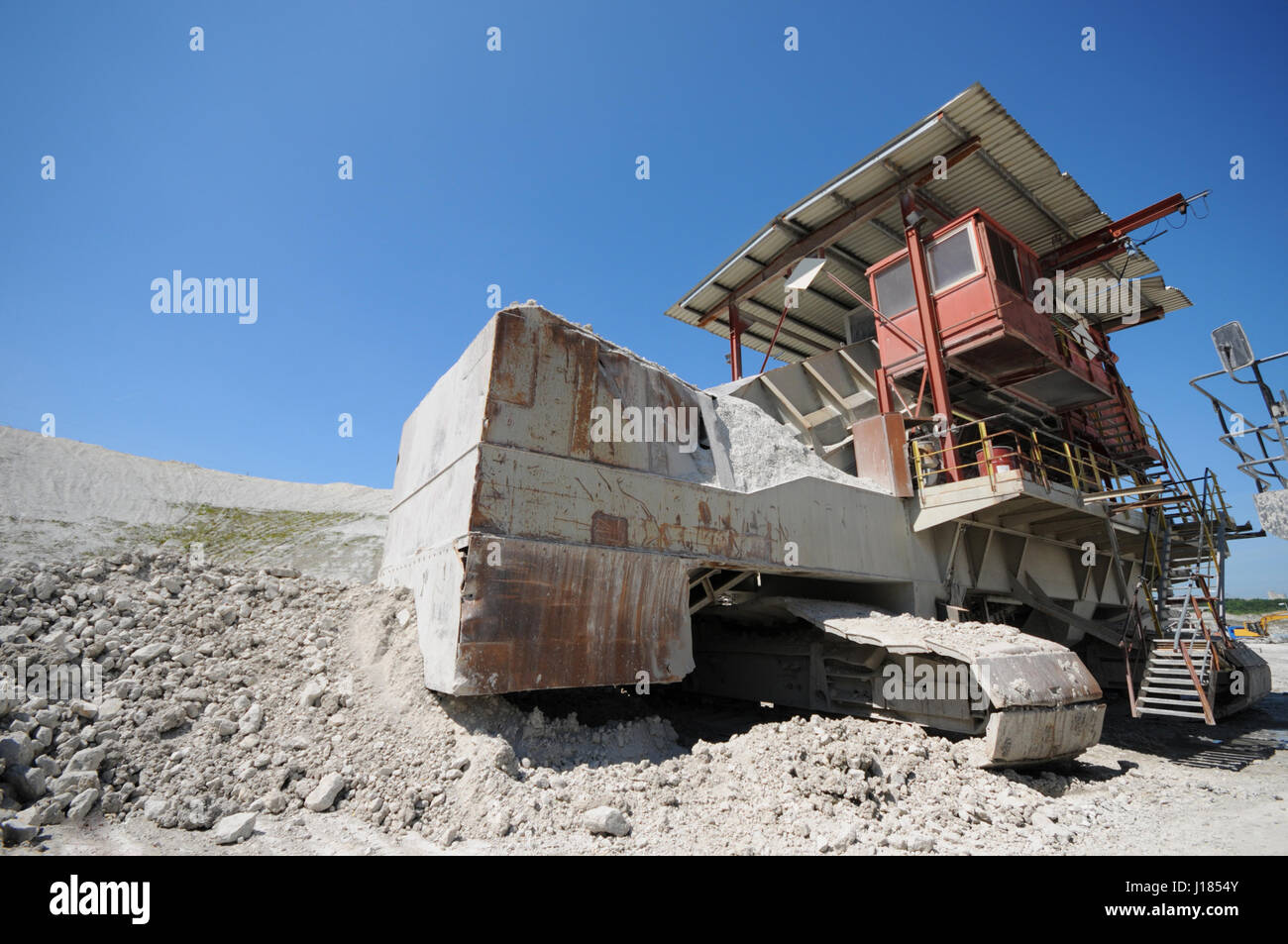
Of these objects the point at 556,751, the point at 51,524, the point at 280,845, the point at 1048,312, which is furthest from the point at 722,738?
the point at 51,524

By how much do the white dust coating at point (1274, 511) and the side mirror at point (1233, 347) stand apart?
1.52 meters

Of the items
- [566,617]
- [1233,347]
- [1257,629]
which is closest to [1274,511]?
[1233,347]

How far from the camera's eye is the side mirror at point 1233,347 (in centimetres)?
679

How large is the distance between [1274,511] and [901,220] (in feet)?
34.9

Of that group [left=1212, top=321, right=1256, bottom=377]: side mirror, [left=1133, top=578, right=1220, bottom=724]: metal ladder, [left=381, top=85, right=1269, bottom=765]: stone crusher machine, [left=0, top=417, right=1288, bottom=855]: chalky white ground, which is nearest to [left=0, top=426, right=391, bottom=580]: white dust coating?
[left=0, top=417, right=1288, bottom=855]: chalky white ground

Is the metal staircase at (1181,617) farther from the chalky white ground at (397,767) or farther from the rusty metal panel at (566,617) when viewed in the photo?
the rusty metal panel at (566,617)

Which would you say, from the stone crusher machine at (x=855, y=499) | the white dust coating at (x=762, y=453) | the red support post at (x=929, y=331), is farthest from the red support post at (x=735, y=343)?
the white dust coating at (x=762, y=453)

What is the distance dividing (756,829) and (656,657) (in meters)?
2.21

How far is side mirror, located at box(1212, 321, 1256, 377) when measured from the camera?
679 cm

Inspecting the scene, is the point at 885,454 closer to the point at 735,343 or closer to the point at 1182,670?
the point at 1182,670

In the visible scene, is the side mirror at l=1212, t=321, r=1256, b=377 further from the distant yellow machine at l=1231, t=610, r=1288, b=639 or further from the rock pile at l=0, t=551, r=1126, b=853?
the distant yellow machine at l=1231, t=610, r=1288, b=639

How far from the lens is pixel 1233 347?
22.7 feet

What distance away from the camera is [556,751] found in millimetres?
5609

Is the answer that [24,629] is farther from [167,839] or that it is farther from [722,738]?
[722,738]
